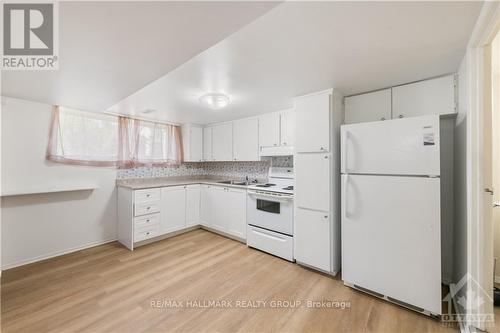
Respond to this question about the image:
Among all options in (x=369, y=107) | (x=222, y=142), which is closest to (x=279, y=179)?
(x=222, y=142)

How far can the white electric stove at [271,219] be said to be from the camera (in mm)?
2737

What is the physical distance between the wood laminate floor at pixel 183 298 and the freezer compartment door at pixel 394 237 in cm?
20

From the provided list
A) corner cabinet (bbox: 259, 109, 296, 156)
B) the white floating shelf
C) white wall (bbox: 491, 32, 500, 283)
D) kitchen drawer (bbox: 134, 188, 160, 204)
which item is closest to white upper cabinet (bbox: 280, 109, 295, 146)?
corner cabinet (bbox: 259, 109, 296, 156)

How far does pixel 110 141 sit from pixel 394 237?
4134 mm

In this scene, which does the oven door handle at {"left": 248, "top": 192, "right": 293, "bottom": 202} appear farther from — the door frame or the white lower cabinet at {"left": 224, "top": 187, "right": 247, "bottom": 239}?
the door frame

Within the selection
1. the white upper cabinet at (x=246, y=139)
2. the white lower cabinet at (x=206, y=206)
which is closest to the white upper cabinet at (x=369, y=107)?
the white upper cabinet at (x=246, y=139)

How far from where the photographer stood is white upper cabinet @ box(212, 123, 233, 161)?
158 inches

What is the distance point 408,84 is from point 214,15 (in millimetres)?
2163

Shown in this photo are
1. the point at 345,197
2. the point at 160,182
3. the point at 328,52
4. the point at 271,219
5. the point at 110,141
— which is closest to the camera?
the point at 328,52

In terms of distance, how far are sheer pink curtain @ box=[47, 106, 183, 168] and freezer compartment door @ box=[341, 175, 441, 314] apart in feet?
11.4

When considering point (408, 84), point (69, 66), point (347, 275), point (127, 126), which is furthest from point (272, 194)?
point (127, 126)

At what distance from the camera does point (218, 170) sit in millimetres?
4746

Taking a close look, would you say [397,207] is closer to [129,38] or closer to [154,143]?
[129,38]

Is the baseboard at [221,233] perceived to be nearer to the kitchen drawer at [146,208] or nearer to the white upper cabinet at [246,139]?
the kitchen drawer at [146,208]
